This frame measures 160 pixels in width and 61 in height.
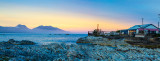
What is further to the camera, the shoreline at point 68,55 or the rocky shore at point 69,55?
the shoreline at point 68,55

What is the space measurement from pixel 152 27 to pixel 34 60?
130ft

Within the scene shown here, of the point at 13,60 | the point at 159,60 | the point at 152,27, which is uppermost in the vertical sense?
the point at 152,27

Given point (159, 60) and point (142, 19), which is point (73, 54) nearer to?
point (159, 60)

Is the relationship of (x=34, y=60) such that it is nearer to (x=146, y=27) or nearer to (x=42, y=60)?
(x=42, y=60)

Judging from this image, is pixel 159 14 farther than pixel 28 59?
Yes

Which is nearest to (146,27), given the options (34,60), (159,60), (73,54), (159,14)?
(159,14)

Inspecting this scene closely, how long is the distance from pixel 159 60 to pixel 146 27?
3268cm

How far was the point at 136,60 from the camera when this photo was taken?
22.5ft

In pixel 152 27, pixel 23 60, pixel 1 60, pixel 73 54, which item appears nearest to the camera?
pixel 1 60

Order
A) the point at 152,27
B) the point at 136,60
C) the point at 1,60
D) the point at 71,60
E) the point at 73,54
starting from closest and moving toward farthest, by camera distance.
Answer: the point at 1,60
the point at 71,60
the point at 136,60
the point at 73,54
the point at 152,27

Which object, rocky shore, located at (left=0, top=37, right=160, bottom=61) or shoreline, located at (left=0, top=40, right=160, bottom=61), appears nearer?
rocky shore, located at (left=0, top=37, right=160, bottom=61)

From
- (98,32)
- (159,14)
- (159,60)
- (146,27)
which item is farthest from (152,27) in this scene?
(159,60)

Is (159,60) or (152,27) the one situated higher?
(152,27)

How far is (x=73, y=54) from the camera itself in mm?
7770
